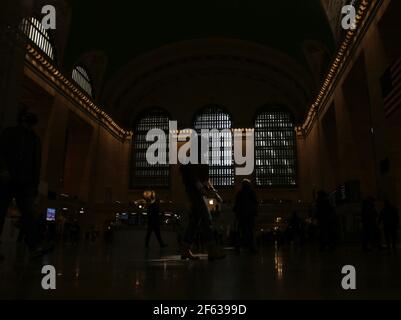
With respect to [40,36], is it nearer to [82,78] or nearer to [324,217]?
[82,78]

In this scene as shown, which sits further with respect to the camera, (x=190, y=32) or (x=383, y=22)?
(x=190, y=32)

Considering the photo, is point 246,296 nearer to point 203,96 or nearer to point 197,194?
point 197,194

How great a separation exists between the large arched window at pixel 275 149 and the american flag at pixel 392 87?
806 inches

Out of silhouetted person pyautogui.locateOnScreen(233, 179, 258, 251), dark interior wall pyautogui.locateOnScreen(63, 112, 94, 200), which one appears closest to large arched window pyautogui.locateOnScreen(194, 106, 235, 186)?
dark interior wall pyautogui.locateOnScreen(63, 112, 94, 200)

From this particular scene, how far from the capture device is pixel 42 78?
18.5 metres

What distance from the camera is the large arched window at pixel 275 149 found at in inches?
1222

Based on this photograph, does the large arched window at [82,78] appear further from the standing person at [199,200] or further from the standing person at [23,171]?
the standing person at [23,171]

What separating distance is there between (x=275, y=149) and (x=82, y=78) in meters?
17.0

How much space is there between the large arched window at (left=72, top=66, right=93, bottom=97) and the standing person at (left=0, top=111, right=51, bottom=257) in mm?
21716

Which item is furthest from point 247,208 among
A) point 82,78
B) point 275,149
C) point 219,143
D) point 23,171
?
point 219,143

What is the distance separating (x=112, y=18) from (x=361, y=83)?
14968mm

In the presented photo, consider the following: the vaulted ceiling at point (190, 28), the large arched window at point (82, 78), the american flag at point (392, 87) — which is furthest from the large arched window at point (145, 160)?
the american flag at point (392, 87)

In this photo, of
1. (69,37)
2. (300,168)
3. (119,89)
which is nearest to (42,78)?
(69,37)

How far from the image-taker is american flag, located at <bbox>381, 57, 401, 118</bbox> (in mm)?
9508
